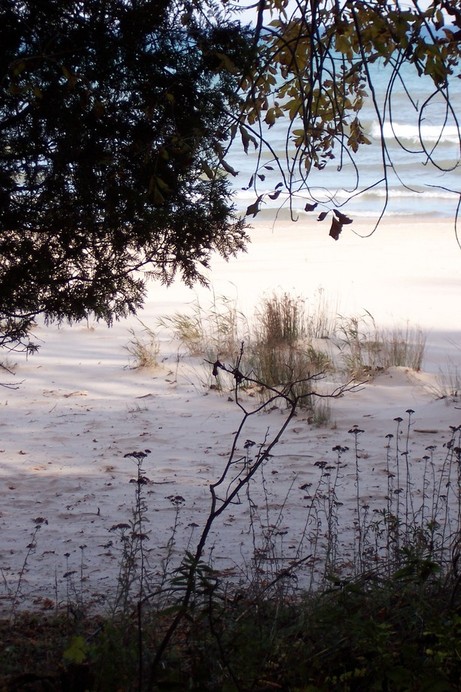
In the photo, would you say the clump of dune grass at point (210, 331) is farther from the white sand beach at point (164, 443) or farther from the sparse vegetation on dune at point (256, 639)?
the sparse vegetation on dune at point (256, 639)

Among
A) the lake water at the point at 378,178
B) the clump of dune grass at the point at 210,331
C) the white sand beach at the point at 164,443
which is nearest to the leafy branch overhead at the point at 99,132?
the white sand beach at the point at 164,443

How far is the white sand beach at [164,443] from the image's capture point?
4633 mm

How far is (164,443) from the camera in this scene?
264 inches

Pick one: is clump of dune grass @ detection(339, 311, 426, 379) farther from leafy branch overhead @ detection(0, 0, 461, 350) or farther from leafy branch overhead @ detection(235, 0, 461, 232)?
leafy branch overhead @ detection(0, 0, 461, 350)

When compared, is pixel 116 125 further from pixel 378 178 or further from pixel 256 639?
pixel 378 178

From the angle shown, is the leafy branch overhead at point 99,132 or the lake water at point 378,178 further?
the lake water at point 378,178

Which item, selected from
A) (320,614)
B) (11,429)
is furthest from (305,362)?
(320,614)

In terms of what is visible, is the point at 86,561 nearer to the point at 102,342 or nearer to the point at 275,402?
the point at 275,402

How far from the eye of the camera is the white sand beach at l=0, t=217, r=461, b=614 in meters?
4.63

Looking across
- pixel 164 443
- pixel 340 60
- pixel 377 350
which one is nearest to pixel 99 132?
pixel 340 60

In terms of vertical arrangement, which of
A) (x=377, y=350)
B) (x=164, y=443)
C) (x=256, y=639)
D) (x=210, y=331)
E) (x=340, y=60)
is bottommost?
(x=256, y=639)

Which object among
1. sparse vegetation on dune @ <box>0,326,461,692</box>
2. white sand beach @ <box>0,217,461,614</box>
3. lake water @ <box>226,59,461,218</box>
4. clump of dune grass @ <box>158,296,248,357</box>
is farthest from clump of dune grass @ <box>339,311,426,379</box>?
lake water @ <box>226,59,461,218</box>

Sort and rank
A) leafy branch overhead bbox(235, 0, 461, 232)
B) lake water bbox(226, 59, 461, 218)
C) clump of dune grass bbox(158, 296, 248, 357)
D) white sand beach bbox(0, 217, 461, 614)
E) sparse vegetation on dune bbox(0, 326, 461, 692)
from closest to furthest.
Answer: sparse vegetation on dune bbox(0, 326, 461, 692) → leafy branch overhead bbox(235, 0, 461, 232) → white sand beach bbox(0, 217, 461, 614) → clump of dune grass bbox(158, 296, 248, 357) → lake water bbox(226, 59, 461, 218)

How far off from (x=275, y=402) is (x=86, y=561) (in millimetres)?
3381
